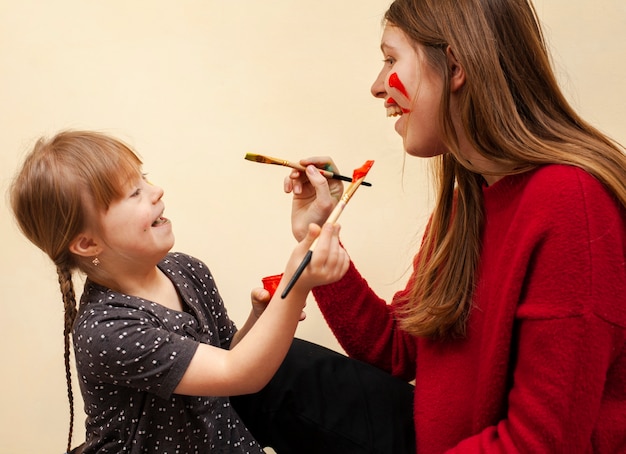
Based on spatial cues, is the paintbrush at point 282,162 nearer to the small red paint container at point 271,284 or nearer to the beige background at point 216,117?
the small red paint container at point 271,284

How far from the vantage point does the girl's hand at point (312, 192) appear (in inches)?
→ 38.7

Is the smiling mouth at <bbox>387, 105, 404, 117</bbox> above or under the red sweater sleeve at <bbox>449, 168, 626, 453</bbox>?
above

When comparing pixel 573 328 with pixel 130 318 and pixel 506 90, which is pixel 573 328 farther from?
pixel 130 318

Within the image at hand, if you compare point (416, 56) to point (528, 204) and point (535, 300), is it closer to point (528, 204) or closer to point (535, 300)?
point (528, 204)

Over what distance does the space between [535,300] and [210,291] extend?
54cm

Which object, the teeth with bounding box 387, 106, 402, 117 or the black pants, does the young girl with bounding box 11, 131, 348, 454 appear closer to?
the black pants

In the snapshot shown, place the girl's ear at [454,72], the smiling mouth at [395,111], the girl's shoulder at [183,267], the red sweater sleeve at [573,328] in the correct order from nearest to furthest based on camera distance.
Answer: the red sweater sleeve at [573,328] < the girl's ear at [454,72] < the smiling mouth at [395,111] < the girl's shoulder at [183,267]

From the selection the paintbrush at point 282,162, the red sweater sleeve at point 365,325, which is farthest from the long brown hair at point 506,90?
the red sweater sleeve at point 365,325

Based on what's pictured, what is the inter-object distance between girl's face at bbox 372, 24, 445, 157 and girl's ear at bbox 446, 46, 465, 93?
0.06 ft

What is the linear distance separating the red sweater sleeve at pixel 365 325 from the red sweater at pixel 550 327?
22cm

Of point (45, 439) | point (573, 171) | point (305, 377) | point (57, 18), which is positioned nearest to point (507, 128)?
point (573, 171)

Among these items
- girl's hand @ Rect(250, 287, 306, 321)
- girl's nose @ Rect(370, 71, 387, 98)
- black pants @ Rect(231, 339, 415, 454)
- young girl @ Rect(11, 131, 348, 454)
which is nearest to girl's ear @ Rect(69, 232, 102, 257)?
young girl @ Rect(11, 131, 348, 454)

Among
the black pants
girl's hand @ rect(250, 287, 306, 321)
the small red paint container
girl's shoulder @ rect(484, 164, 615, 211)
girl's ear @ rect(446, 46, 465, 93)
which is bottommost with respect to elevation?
the black pants

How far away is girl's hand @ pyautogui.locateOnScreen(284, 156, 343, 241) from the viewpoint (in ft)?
3.22
